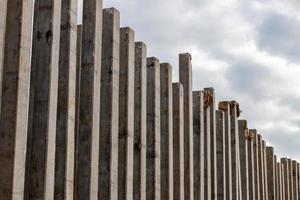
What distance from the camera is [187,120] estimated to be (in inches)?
269

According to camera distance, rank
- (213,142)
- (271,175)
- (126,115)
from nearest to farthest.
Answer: (126,115) → (213,142) → (271,175)

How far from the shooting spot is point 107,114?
16.8 feet

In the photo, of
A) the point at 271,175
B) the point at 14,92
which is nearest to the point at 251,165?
the point at 271,175

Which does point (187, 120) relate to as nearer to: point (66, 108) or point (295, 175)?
point (66, 108)

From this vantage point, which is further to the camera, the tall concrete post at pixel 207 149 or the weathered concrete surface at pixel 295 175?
the weathered concrete surface at pixel 295 175

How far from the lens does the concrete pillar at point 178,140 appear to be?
21.1 ft

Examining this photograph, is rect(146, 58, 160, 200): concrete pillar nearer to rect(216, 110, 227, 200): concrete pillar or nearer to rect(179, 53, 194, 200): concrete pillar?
rect(179, 53, 194, 200): concrete pillar

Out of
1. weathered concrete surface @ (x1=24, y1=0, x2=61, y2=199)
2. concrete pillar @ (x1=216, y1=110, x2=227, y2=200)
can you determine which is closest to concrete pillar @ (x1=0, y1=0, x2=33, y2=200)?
weathered concrete surface @ (x1=24, y1=0, x2=61, y2=199)

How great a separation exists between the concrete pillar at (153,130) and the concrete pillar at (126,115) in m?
0.51

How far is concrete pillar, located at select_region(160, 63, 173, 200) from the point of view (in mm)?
6152

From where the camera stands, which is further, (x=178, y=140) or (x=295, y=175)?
(x=295, y=175)

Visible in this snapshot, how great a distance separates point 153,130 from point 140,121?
305mm

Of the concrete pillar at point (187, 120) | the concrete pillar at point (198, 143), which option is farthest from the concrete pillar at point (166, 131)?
the concrete pillar at point (198, 143)

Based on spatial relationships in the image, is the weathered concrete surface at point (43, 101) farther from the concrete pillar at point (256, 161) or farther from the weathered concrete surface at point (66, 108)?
the concrete pillar at point (256, 161)
